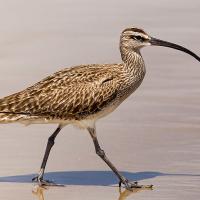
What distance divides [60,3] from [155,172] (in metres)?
12.4

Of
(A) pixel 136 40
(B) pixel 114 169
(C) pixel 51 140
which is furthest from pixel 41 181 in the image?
(A) pixel 136 40

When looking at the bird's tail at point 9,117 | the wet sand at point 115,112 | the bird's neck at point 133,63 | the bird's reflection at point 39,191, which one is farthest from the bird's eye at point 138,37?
the bird's reflection at point 39,191

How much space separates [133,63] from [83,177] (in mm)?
1740

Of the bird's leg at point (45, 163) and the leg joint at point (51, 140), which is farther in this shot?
the leg joint at point (51, 140)

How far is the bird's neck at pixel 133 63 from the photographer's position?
15805mm

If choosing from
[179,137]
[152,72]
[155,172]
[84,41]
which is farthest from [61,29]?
[155,172]

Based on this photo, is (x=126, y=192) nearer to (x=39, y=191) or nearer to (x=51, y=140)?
(x=39, y=191)

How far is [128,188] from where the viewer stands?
14938 millimetres

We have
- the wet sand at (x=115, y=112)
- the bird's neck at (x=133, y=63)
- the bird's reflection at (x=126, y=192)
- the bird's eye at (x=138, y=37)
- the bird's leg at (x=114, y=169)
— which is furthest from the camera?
the bird's eye at (x=138, y=37)

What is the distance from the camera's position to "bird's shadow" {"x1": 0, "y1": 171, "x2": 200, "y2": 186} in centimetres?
1508

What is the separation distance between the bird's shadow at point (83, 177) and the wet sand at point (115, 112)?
0.01m

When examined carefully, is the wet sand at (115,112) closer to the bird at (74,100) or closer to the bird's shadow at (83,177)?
the bird's shadow at (83,177)

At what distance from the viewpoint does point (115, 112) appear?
18438 millimetres

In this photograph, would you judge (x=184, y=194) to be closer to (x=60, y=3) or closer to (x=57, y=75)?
(x=57, y=75)
